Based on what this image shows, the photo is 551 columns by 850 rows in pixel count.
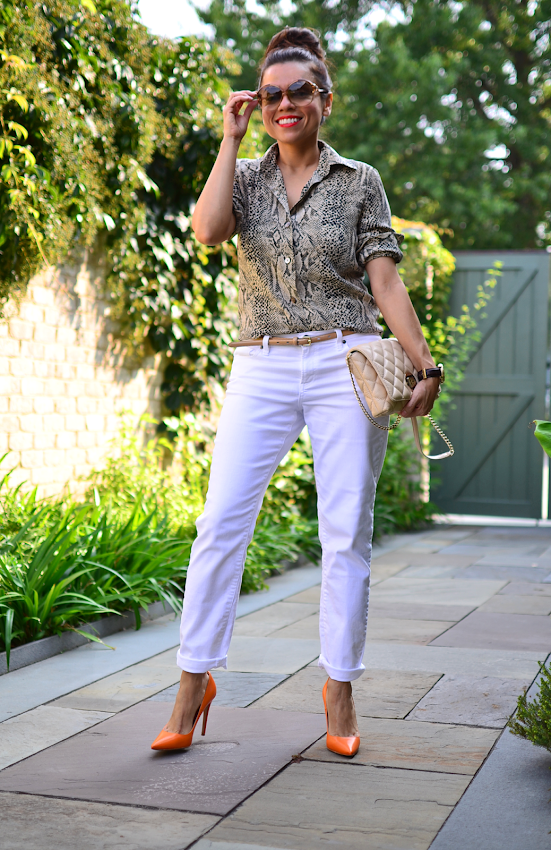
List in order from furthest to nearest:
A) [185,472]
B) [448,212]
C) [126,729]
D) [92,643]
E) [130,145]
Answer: [448,212] < [185,472] < [130,145] < [92,643] < [126,729]

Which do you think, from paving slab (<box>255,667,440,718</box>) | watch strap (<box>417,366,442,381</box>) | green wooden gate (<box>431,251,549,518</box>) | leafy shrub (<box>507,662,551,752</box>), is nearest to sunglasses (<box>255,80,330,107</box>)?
watch strap (<box>417,366,442,381</box>)

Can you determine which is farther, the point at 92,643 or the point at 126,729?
the point at 92,643

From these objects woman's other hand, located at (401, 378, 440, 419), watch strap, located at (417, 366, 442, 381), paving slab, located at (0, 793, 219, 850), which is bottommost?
paving slab, located at (0, 793, 219, 850)

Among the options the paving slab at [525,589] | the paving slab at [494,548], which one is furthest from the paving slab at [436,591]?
the paving slab at [494,548]

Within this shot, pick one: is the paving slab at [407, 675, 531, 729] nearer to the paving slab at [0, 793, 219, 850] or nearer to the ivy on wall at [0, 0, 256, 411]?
the paving slab at [0, 793, 219, 850]

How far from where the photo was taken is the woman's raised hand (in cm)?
232

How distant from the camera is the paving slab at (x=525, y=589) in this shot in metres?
4.65

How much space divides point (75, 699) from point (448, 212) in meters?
14.9

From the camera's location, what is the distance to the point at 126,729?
8.36 feet

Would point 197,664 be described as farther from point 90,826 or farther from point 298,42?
point 298,42

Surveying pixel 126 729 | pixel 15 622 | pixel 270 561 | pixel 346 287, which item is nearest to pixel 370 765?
pixel 126 729

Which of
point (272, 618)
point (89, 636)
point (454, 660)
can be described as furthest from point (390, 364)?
point (272, 618)

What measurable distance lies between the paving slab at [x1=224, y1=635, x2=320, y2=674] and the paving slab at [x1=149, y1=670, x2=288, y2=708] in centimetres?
7

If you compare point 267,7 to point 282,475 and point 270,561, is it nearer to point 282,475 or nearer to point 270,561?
point 282,475
